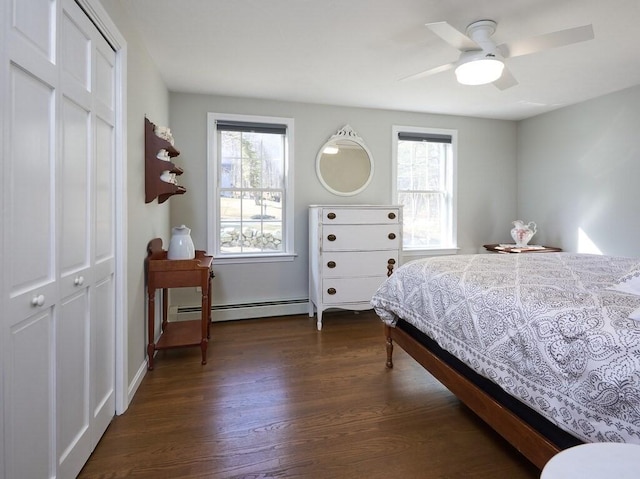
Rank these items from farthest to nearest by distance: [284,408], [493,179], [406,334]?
[493,179] < [406,334] < [284,408]

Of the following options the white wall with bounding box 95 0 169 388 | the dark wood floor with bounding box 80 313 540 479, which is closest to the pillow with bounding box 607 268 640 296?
the dark wood floor with bounding box 80 313 540 479

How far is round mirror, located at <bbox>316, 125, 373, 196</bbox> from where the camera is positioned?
155 inches

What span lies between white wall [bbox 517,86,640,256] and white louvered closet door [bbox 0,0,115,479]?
4.44 metres

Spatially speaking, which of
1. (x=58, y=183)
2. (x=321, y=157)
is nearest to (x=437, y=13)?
(x=321, y=157)

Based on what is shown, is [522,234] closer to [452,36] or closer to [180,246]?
[452,36]

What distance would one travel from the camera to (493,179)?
14.8 feet

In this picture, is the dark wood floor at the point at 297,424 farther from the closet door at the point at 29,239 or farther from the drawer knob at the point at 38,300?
the drawer knob at the point at 38,300

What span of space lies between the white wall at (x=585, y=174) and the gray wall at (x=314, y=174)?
29 cm

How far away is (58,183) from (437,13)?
227cm

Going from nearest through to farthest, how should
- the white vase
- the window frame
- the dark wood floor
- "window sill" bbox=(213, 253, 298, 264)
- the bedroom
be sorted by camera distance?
the dark wood floor < the white vase < the bedroom < "window sill" bbox=(213, 253, 298, 264) < the window frame

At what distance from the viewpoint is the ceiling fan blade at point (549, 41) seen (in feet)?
5.79

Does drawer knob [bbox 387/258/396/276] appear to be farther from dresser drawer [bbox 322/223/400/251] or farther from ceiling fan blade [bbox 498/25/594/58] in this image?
ceiling fan blade [bbox 498/25/594/58]

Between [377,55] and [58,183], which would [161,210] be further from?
[377,55]

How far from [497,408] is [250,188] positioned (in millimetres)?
3100
